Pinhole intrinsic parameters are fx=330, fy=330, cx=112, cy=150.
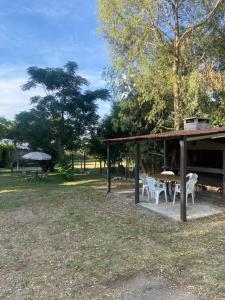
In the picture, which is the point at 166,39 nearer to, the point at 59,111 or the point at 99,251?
the point at 59,111

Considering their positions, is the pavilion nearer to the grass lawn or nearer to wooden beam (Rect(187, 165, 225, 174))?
wooden beam (Rect(187, 165, 225, 174))

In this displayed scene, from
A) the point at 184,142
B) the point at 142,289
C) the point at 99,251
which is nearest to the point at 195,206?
the point at 184,142

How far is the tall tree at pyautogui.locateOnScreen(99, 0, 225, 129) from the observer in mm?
13961

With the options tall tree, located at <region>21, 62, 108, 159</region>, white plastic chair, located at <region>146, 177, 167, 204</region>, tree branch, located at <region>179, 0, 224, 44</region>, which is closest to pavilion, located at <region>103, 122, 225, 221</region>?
white plastic chair, located at <region>146, 177, 167, 204</region>

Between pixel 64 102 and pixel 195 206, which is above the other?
pixel 64 102

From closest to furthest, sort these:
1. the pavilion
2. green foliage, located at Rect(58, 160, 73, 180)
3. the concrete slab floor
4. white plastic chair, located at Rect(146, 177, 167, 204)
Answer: the pavilion < the concrete slab floor < white plastic chair, located at Rect(146, 177, 167, 204) < green foliage, located at Rect(58, 160, 73, 180)

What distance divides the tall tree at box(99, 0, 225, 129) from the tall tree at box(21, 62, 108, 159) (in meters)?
6.75

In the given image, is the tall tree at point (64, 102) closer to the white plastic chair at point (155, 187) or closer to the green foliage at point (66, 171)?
the green foliage at point (66, 171)

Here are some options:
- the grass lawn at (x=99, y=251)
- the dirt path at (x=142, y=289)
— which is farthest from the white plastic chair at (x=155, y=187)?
the dirt path at (x=142, y=289)

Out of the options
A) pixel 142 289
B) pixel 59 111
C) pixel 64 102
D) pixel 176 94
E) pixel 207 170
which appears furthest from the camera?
pixel 59 111

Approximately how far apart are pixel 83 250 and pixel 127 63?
35.5 ft

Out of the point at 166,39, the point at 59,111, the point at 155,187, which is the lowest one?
the point at 155,187

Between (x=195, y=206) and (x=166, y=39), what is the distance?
830 centimetres

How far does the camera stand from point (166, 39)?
14500 millimetres
